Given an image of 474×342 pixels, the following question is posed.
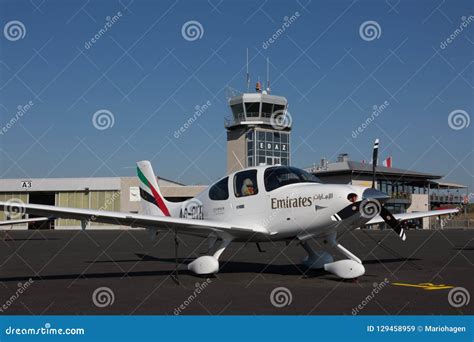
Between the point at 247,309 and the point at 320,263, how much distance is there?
19.2 ft

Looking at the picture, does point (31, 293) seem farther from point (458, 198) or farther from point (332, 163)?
point (458, 198)

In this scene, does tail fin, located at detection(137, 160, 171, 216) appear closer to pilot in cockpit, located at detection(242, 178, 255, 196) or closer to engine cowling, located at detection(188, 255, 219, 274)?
pilot in cockpit, located at detection(242, 178, 255, 196)

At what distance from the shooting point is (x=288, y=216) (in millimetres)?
12625

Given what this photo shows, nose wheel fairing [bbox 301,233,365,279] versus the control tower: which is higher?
the control tower

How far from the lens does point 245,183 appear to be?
13.8m

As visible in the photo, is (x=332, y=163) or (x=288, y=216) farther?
(x=332, y=163)

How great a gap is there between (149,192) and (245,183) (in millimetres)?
5177

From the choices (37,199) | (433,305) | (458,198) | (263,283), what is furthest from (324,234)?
(458,198)

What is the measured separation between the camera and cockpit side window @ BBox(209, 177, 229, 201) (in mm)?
14281

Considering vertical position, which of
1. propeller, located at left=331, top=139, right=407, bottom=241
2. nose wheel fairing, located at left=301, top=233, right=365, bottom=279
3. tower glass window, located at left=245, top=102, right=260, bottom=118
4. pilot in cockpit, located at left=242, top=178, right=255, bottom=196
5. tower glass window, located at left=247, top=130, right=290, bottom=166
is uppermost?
tower glass window, located at left=245, top=102, right=260, bottom=118

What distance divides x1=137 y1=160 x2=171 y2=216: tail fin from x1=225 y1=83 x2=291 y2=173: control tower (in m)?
50.1

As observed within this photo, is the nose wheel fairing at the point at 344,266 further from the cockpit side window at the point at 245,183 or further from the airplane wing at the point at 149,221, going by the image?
the cockpit side window at the point at 245,183

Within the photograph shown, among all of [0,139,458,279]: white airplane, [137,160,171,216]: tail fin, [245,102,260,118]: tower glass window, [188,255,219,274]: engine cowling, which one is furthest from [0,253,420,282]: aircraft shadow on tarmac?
[245,102,260,118]: tower glass window

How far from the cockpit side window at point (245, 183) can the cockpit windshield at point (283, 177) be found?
36cm
